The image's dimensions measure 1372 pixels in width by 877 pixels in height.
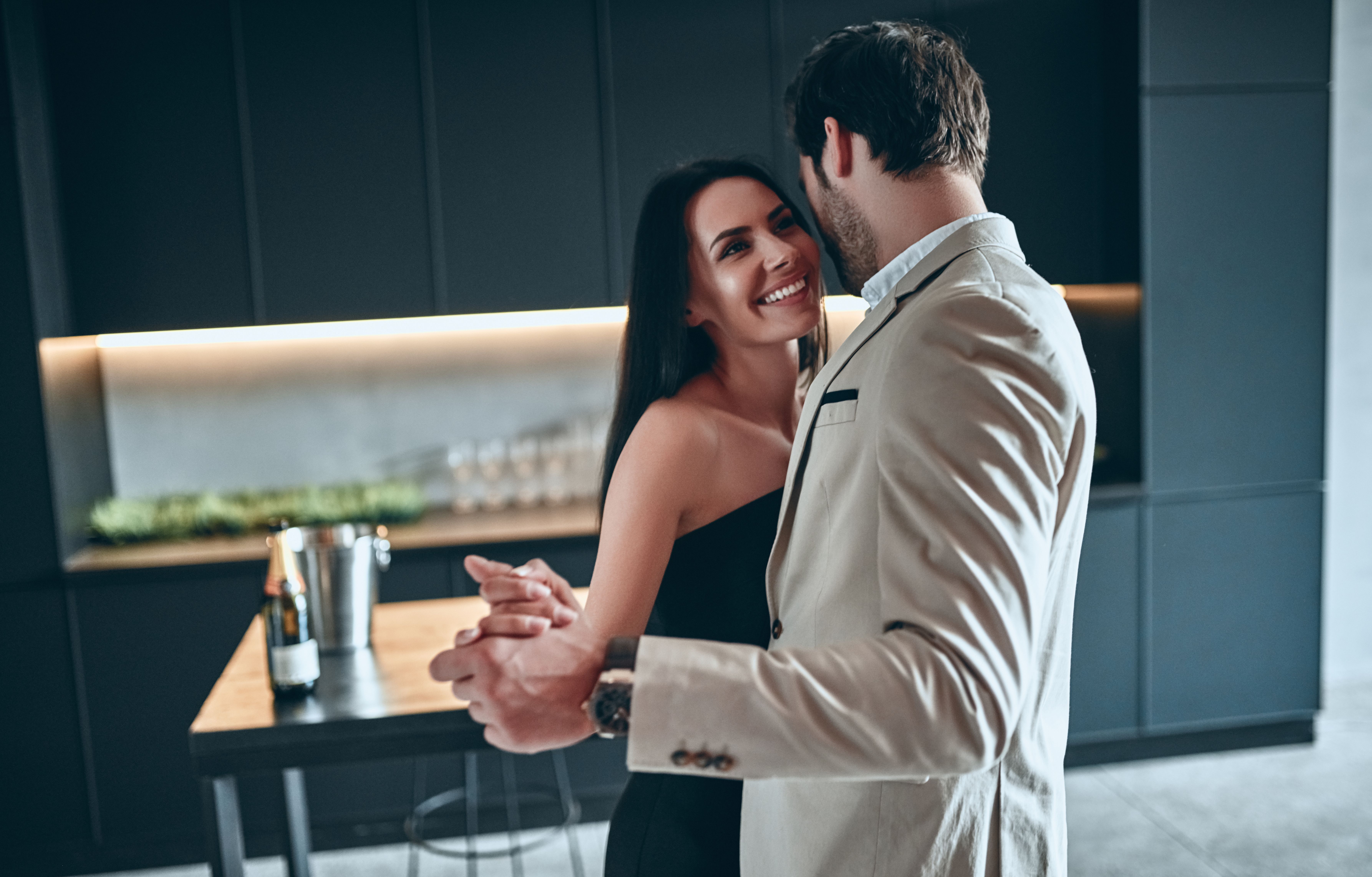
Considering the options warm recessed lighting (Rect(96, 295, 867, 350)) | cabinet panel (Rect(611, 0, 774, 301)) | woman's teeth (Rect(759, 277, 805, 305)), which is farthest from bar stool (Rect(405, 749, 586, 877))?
woman's teeth (Rect(759, 277, 805, 305))

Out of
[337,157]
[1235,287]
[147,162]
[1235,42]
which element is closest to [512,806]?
[337,157]

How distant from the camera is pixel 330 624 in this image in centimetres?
194

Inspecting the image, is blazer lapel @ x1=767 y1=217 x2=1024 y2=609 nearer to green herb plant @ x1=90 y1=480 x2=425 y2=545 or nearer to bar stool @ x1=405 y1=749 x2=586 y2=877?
bar stool @ x1=405 y1=749 x2=586 y2=877

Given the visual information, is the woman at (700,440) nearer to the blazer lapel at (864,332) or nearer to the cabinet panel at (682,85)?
the blazer lapel at (864,332)

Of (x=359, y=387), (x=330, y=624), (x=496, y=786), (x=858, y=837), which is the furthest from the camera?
(x=359, y=387)

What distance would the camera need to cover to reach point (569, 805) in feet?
9.45

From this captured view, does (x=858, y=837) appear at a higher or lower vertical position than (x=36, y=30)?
lower

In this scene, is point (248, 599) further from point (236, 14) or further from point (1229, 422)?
point (1229, 422)

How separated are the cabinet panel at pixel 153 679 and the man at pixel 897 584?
241cm

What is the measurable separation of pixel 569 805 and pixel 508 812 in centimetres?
33

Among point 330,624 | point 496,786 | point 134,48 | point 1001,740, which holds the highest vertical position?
point 134,48

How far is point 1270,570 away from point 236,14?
13.5 ft

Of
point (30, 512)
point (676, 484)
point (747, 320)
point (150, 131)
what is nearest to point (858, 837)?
point (676, 484)

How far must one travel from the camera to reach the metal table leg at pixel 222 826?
163 cm
